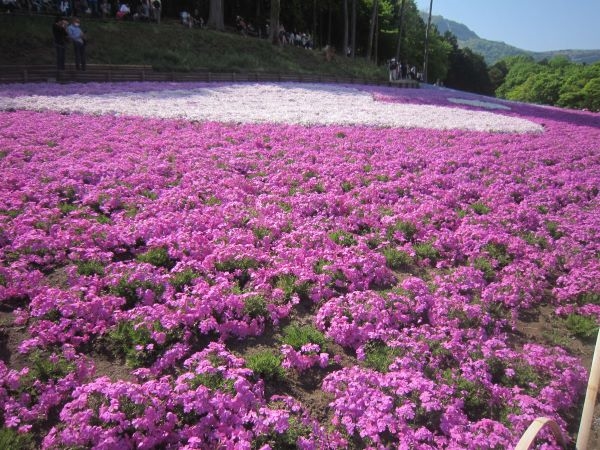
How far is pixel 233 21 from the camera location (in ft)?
186

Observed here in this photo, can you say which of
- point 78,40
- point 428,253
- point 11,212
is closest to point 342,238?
point 428,253

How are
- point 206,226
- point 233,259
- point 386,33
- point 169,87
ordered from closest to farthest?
point 233,259, point 206,226, point 169,87, point 386,33

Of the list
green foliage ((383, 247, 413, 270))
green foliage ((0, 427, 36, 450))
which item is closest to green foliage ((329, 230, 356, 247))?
green foliage ((383, 247, 413, 270))

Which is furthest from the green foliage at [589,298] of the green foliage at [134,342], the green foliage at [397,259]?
the green foliage at [134,342]

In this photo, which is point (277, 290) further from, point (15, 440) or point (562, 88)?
point (562, 88)

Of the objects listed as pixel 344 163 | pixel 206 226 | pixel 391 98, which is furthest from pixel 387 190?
pixel 391 98

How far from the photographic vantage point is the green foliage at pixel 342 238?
7.77 metres

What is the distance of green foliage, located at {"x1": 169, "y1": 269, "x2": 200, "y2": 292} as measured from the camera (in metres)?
6.15

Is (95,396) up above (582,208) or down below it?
below

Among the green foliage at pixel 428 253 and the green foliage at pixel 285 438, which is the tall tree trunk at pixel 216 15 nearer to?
the green foliage at pixel 428 253

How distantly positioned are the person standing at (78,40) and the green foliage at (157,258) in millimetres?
Result: 19488

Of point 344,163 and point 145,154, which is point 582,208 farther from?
point 145,154

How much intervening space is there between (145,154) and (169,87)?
47.9 feet

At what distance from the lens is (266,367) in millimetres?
4824
